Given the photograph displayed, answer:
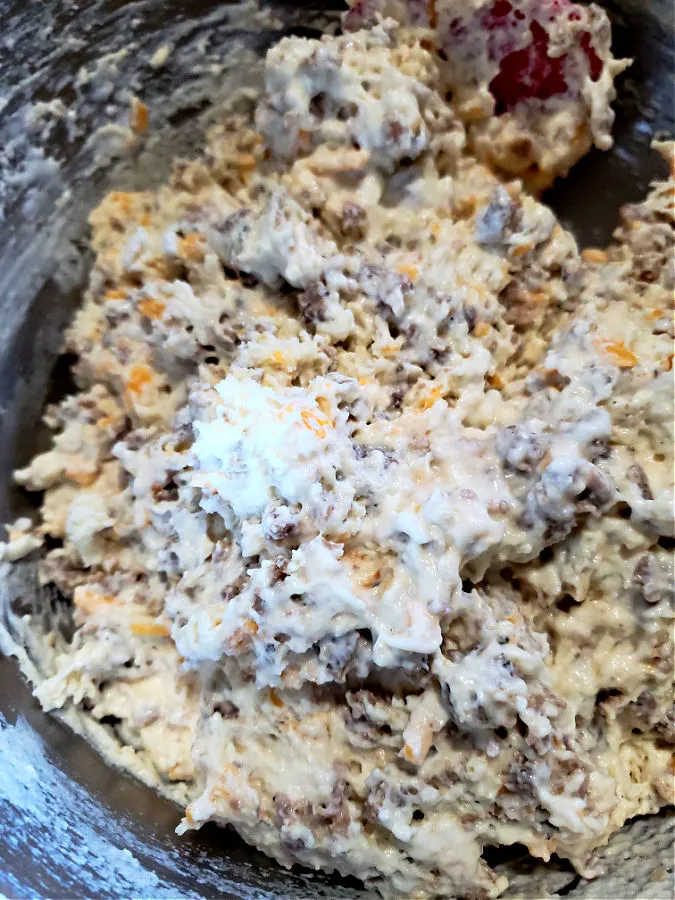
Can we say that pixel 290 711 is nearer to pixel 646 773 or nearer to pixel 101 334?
pixel 646 773

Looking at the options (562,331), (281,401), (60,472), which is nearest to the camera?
(281,401)

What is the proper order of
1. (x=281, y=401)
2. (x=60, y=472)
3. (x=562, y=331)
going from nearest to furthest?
(x=281, y=401) < (x=562, y=331) < (x=60, y=472)

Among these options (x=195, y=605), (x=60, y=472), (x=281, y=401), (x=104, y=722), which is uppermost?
(x=281, y=401)

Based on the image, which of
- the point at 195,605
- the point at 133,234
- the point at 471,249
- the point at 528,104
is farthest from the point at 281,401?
the point at 528,104

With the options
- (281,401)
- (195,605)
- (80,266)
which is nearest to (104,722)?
(195,605)

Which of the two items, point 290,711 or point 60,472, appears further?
point 60,472

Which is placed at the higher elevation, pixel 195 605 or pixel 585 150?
pixel 585 150
